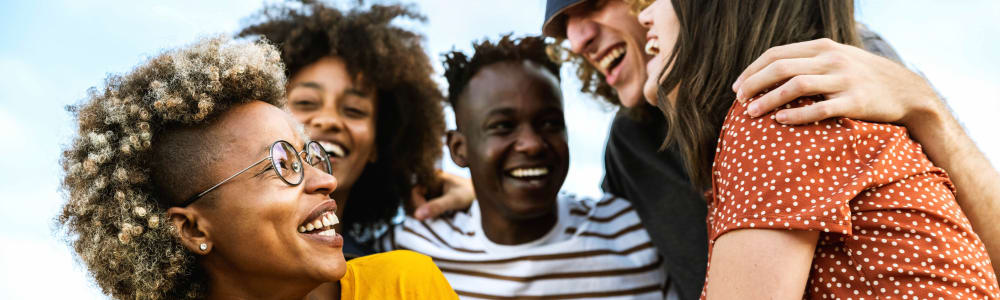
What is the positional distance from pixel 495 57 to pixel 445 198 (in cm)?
78

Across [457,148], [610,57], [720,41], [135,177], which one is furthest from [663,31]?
[457,148]

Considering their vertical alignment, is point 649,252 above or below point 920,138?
below

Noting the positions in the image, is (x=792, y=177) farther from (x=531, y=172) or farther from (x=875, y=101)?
(x=531, y=172)

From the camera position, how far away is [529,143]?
3.48 metres

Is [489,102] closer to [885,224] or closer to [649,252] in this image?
[649,252]

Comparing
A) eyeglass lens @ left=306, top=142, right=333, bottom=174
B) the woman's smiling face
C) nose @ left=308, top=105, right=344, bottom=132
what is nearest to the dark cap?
the woman's smiling face

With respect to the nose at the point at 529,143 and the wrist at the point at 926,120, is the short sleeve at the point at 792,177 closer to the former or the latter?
the wrist at the point at 926,120

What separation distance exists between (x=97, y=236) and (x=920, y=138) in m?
2.32

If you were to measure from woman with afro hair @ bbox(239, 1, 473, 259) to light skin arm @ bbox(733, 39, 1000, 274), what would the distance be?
89.6 inches

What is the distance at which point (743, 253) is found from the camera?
171 centimetres

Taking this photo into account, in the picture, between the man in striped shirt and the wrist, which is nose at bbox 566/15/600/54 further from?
the wrist

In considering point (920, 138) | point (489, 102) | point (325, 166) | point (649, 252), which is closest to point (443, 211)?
point (489, 102)

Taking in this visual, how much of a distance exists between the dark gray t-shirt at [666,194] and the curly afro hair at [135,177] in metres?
1.91

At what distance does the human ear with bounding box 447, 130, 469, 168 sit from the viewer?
3832 mm
